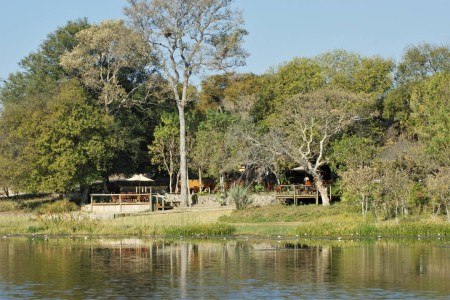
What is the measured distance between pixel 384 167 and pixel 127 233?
1586 cm

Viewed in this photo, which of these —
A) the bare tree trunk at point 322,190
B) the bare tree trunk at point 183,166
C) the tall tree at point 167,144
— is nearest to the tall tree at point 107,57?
the tall tree at point 167,144

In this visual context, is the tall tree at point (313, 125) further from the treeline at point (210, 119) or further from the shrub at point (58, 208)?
the shrub at point (58, 208)

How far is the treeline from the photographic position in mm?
62531

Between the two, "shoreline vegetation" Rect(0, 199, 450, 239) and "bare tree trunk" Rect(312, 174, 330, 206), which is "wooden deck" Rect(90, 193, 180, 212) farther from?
"bare tree trunk" Rect(312, 174, 330, 206)

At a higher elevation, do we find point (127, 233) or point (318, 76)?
point (318, 76)

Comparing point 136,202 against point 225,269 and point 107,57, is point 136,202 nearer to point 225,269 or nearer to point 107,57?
point 107,57

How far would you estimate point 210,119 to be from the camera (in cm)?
7225

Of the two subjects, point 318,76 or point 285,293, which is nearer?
point 285,293

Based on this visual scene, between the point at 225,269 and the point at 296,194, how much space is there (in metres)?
31.2

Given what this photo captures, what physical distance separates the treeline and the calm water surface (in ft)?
47.5

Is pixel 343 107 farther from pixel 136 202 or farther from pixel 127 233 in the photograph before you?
pixel 127 233

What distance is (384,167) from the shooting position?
5281 cm

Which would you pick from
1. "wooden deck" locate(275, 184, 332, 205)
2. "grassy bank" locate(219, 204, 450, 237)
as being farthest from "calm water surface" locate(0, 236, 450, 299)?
"wooden deck" locate(275, 184, 332, 205)

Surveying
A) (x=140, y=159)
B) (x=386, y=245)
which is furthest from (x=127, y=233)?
(x=140, y=159)
